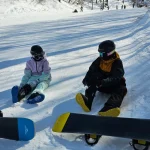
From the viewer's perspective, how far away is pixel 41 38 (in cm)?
1017

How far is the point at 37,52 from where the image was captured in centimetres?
483

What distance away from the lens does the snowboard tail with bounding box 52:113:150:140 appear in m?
3.01

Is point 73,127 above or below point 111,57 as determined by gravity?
below

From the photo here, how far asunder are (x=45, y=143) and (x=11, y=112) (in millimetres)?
1043

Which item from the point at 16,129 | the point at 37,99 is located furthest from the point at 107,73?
the point at 16,129

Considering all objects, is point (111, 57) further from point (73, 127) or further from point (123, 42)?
point (123, 42)

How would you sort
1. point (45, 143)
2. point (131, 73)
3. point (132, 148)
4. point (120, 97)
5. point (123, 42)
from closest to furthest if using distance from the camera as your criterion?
point (132, 148)
point (45, 143)
point (120, 97)
point (131, 73)
point (123, 42)

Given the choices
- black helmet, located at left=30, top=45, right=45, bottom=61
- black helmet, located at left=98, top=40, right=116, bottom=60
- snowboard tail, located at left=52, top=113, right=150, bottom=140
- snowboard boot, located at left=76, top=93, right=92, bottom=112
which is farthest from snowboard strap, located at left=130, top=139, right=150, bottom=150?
black helmet, located at left=30, top=45, right=45, bottom=61

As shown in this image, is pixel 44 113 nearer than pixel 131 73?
Yes

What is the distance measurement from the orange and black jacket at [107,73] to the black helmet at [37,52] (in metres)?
0.97

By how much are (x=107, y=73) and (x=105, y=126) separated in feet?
4.40

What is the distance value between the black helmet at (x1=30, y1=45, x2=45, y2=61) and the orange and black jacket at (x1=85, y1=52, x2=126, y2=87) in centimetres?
97

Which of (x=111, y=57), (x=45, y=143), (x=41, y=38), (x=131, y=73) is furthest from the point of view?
(x=41, y=38)

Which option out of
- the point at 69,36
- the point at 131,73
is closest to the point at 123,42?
the point at 69,36
